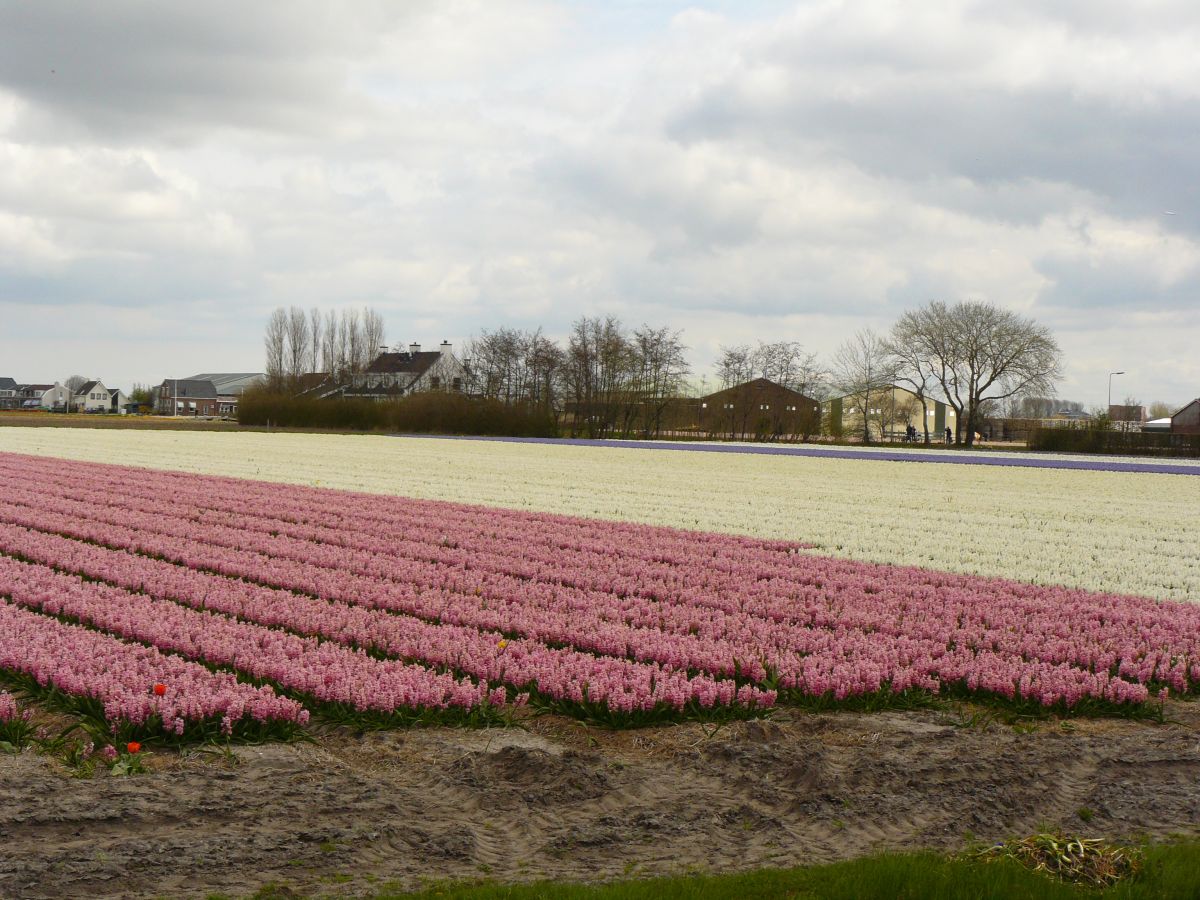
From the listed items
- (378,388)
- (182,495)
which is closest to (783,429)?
(378,388)

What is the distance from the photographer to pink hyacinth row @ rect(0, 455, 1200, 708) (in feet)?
25.1

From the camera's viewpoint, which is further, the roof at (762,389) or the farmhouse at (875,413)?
the roof at (762,389)

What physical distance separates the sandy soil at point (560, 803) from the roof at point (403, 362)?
320ft

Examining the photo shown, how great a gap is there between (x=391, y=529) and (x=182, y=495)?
6.17 metres

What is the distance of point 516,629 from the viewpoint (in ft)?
28.3

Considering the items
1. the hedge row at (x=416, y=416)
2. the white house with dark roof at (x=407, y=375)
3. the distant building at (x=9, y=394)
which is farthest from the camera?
the distant building at (x=9, y=394)

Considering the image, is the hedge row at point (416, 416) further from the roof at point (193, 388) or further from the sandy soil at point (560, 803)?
the roof at point (193, 388)

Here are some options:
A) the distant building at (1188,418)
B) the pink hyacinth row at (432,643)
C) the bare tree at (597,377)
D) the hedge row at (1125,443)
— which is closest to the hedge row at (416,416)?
the bare tree at (597,377)

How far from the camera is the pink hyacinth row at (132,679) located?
6270 mm

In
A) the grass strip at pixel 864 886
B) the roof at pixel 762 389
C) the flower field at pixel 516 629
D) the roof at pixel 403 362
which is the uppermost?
the roof at pixel 403 362

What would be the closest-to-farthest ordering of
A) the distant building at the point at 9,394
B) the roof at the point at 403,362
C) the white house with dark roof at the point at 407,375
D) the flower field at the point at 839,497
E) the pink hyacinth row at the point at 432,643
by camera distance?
the pink hyacinth row at the point at 432,643, the flower field at the point at 839,497, the white house with dark roof at the point at 407,375, the roof at the point at 403,362, the distant building at the point at 9,394

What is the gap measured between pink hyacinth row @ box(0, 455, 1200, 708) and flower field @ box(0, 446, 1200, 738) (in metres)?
0.03

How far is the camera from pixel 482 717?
6633 millimetres

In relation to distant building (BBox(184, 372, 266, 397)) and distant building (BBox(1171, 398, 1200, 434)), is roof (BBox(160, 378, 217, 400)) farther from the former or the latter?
distant building (BBox(1171, 398, 1200, 434))
